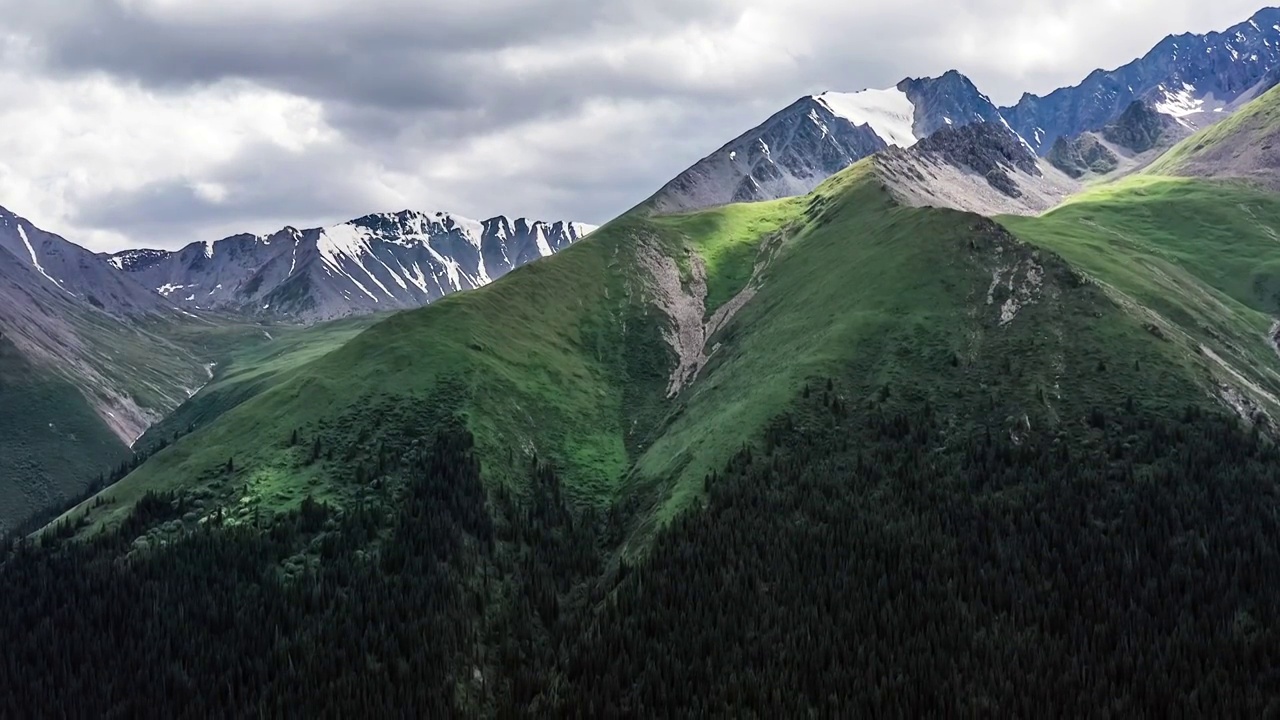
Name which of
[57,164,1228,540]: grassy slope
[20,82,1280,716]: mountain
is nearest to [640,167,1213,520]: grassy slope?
[57,164,1228,540]: grassy slope

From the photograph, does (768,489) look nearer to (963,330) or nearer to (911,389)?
(911,389)

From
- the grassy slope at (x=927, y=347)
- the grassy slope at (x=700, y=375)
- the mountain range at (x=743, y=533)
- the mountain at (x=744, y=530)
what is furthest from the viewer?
the grassy slope at (x=700, y=375)

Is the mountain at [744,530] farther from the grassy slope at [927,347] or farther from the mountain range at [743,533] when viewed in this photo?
the grassy slope at [927,347]

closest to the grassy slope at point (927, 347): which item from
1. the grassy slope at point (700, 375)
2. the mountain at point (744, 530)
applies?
the grassy slope at point (700, 375)

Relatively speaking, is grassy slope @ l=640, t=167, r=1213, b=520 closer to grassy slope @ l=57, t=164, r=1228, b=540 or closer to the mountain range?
grassy slope @ l=57, t=164, r=1228, b=540

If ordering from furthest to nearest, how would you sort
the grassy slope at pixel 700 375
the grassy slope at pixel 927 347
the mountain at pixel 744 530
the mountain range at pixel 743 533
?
the grassy slope at pixel 700 375 < the grassy slope at pixel 927 347 < the mountain at pixel 744 530 < the mountain range at pixel 743 533

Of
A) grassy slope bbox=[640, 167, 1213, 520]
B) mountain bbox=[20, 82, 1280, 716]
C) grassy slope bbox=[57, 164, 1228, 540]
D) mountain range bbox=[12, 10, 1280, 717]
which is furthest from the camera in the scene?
grassy slope bbox=[57, 164, 1228, 540]

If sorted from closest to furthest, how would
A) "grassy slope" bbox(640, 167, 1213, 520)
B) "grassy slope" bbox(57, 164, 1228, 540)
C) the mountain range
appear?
1. the mountain range
2. "grassy slope" bbox(640, 167, 1213, 520)
3. "grassy slope" bbox(57, 164, 1228, 540)

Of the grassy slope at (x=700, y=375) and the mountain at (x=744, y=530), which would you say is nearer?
the mountain at (x=744, y=530)

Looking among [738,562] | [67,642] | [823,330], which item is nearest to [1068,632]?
[738,562]
